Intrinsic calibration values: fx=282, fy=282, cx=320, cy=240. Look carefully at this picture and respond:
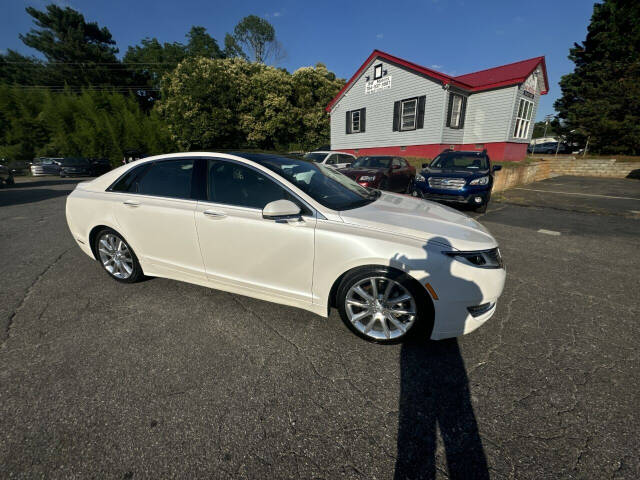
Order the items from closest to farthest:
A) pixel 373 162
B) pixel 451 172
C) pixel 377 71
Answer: pixel 451 172
pixel 373 162
pixel 377 71

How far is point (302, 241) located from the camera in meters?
2.34

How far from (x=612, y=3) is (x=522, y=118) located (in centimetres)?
1649

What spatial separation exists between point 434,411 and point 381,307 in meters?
0.77

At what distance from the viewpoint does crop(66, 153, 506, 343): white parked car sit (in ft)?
7.04

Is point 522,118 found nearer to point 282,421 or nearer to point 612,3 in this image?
point 612,3

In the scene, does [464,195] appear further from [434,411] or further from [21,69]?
[21,69]

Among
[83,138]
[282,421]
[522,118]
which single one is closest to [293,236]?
[282,421]

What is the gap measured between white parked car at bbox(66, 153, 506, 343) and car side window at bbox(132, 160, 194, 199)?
0.04 ft

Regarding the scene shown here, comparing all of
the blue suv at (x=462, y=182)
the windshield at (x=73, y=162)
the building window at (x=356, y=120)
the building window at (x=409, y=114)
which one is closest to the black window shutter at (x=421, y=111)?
the building window at (x=409, y=114)

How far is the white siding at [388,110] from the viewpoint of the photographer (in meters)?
15.8

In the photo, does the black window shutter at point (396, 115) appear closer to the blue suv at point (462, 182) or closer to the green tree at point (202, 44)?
the blue suv at point (462, 182)

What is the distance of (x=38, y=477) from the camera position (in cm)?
140

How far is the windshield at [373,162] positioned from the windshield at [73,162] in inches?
765

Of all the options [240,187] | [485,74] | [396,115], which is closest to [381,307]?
[240,187]
